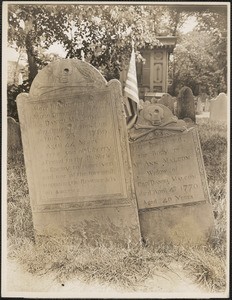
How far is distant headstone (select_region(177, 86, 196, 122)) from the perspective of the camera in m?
4.14

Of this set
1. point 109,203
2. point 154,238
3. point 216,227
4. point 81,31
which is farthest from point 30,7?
point 216,227

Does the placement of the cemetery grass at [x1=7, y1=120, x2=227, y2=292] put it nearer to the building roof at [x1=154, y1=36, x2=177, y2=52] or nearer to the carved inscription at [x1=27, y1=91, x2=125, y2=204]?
the carved inscription at [x1=27, y1=91, x2=125, y2=204]

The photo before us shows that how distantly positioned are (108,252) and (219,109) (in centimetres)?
187

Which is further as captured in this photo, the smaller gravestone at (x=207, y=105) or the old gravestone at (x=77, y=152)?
the smaller gravestone at (x=207, y=105)

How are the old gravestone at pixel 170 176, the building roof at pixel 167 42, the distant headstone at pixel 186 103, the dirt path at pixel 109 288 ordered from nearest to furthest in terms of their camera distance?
1. the dirt path at pixel 109 288
2. the old gravestone at pixel 170 176
3. the building roof at pixel 167 42
4. the distant headstone at pixel 186 103

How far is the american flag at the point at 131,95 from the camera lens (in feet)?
12.3

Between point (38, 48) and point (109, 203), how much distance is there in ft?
6.01

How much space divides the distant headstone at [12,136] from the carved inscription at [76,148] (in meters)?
0.26

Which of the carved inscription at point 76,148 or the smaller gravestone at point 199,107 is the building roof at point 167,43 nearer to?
the smaller gravestone at point 199,107

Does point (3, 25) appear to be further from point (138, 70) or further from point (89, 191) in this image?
point (89, 191)

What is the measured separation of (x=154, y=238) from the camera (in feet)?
12.3

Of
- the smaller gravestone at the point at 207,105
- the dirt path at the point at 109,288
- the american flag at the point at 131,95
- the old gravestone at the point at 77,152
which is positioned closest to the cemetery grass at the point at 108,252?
the dirt path at the point at 109,288

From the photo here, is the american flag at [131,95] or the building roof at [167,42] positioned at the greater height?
the building roof at [167,42]

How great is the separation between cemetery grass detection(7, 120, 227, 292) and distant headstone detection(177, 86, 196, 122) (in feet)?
1.51
